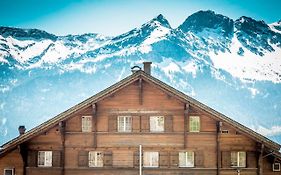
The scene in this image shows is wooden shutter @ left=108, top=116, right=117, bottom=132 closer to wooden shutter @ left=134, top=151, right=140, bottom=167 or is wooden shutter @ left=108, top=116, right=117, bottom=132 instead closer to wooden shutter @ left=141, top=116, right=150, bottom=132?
wooden shutter @ left=141, top=116, right=150, bottom=132

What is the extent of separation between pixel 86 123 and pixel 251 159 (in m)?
12.2

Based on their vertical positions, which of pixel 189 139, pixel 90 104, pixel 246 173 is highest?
pixel 90 104

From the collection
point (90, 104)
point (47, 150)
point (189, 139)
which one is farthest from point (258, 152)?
point (47, 150)

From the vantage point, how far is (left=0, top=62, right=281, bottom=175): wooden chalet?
3616 centimetres

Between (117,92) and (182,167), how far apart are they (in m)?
7.17

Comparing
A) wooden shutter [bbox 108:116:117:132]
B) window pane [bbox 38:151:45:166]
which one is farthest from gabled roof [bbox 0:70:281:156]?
window pane [bbox 38:151:45:166]

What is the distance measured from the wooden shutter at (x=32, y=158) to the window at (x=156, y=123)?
8778 millimetres

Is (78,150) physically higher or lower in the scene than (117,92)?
lower

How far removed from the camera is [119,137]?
3634 cm

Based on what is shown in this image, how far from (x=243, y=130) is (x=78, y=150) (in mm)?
11899

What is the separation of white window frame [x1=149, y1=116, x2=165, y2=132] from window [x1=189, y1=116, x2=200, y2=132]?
195cm

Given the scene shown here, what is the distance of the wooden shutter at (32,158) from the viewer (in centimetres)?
3694

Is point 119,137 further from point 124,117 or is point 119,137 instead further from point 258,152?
point 258,152

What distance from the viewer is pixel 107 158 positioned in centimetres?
3641
